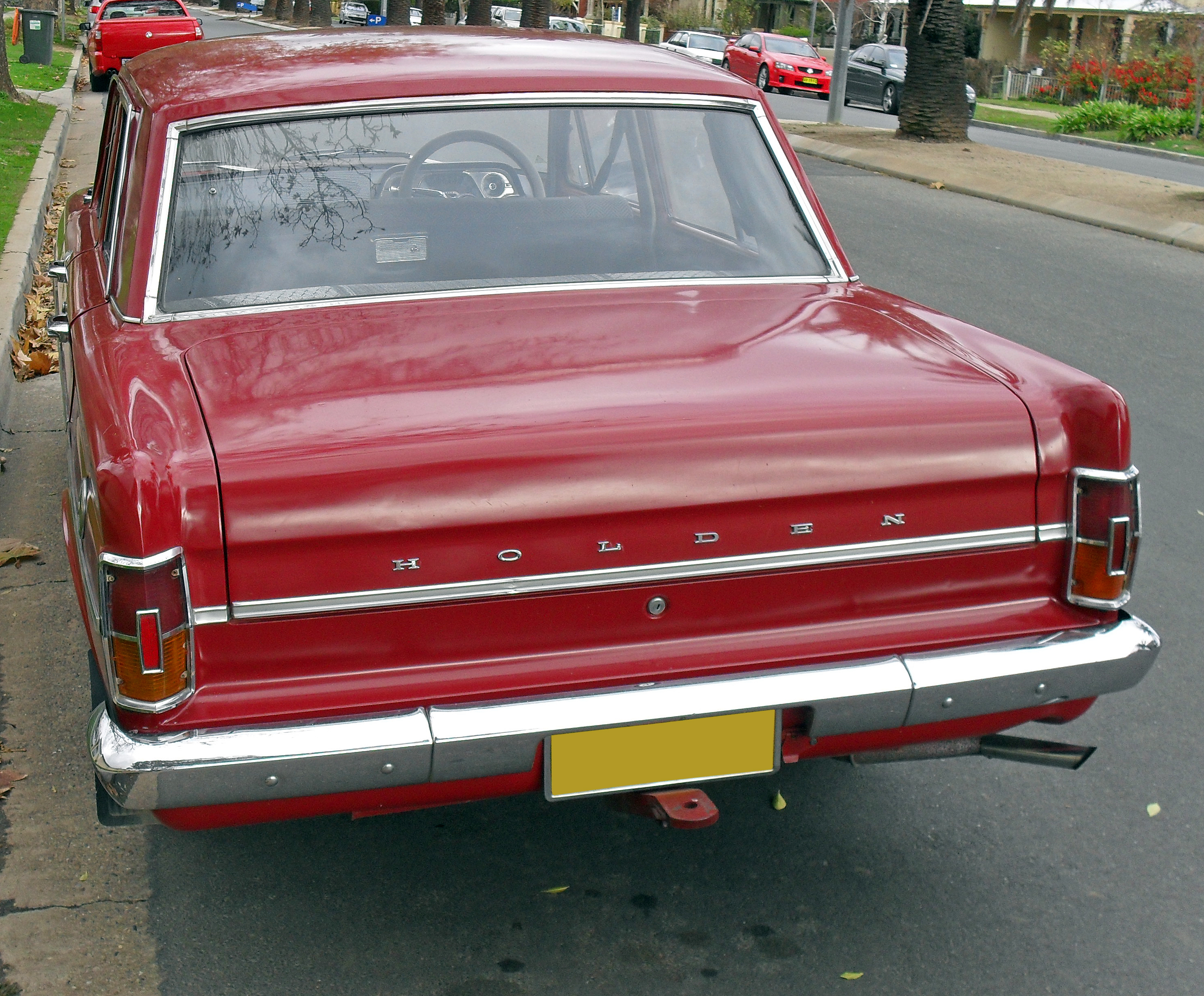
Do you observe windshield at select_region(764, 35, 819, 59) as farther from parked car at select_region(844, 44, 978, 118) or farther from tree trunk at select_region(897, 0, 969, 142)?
tree trunk at select_region(897, 0, 969, 142)

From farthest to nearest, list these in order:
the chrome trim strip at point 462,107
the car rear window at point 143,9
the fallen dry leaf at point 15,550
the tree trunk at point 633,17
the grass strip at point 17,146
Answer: the tree trunk at point 633,17, the car rear window at point 143,9, the grass strip at point 17,146, the fallen dry leaf at point 15,550, the chrome trim strip at point 462,107

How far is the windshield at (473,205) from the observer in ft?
10.0

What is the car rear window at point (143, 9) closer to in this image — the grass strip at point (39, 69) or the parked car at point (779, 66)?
the grass strip at point (39, 69)

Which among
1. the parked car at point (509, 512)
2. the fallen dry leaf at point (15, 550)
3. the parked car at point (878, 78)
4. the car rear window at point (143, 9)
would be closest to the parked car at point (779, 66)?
the parked car at point (878, 78)

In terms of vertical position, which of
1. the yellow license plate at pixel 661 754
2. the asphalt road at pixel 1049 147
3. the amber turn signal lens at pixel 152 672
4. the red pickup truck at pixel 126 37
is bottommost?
the yellow license plate at pixel 661 754

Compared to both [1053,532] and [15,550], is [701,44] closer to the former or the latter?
[15,550]

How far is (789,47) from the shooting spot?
33281mm

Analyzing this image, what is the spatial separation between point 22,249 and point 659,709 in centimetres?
785

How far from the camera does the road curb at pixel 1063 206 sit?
11.9 metres

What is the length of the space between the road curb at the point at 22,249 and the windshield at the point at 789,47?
21.9m

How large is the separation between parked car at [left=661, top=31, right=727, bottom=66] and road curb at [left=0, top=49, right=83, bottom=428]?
24444 mm

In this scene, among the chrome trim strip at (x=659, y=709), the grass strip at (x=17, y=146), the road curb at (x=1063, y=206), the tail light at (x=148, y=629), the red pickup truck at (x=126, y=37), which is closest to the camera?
the tail light at (x=148, y=629)

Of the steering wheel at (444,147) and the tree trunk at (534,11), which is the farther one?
the tree trunk at (534,11)

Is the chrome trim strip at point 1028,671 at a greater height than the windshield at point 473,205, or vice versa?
the windshield at point 473,205
